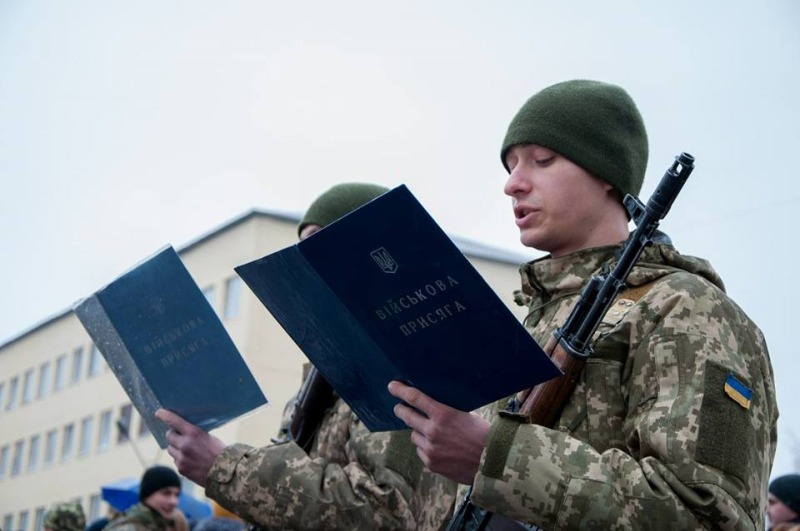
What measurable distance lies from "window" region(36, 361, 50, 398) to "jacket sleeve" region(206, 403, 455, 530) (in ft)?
145

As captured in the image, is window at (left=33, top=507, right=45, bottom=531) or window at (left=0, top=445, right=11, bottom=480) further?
window at (left=0, top=445, right=11, bottom=480)

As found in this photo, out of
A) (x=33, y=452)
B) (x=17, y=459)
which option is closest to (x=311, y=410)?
(x=33, y=452)

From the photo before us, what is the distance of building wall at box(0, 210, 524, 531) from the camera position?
105ft

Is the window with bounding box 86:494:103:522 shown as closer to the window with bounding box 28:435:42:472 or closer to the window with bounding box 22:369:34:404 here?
the window with bounding box 28:435:42:472

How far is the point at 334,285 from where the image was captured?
2.36 m

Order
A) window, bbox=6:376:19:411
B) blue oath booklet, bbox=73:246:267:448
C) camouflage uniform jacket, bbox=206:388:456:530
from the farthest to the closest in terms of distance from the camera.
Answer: window, bbox=6:376:19:411 < camouflage uniform jacket, bbox=206:388:456:530 < blue oath booklet, bbox=73:246:267:448

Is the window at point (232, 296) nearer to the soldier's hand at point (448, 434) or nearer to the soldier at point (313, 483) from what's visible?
the soldier at point (313, 483)

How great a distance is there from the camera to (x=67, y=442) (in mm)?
43281

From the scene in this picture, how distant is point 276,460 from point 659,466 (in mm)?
1975

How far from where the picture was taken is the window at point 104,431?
40125mm

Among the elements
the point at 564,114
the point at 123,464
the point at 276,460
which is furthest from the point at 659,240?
the point at 123,464

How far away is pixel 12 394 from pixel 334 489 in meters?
48.5

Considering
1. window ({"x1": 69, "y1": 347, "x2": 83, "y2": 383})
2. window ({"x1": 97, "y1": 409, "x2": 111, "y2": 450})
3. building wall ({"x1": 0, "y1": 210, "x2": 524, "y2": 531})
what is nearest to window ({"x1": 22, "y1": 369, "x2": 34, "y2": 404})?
building wall ({"x1": 0, "y1": 210, "x2": 524, "y2": 531})

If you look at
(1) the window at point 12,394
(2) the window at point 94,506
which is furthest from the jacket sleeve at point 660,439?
(1) the window at point 12,394
